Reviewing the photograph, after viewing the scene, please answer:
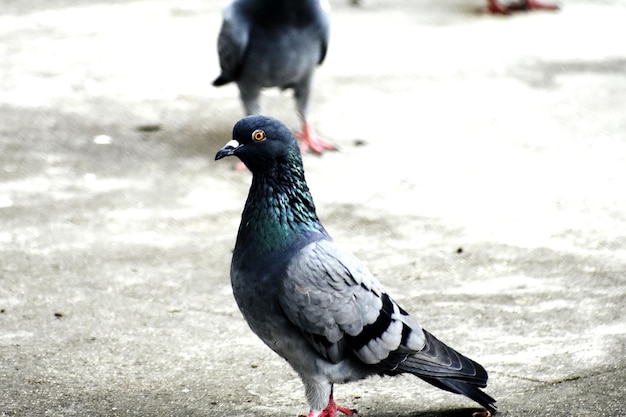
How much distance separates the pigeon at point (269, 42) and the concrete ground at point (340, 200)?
0.54 meters

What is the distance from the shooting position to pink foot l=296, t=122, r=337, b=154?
7.08 m

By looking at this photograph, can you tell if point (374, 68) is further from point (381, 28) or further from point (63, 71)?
point (63, 71)

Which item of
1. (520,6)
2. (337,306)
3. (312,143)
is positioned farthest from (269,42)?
(520,6)

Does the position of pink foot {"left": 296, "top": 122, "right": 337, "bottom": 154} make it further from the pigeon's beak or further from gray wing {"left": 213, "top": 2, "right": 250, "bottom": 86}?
the pigeon's beak

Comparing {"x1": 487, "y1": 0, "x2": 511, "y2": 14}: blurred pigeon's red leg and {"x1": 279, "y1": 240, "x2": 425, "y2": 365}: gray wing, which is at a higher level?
{"x1": 279, "y1": 240, "x2": 425, "y2": 365}: gray wing

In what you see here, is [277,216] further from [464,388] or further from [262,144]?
[464,388]

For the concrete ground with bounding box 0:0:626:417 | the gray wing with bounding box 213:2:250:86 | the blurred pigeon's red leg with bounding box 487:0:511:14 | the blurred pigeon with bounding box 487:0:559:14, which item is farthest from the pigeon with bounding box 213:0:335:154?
the blurred pigeon with bounding box 487:0:559:14

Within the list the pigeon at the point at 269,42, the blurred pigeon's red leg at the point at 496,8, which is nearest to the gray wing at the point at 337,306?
the pigeon at the point at 269,42

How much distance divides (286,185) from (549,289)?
1.95 m

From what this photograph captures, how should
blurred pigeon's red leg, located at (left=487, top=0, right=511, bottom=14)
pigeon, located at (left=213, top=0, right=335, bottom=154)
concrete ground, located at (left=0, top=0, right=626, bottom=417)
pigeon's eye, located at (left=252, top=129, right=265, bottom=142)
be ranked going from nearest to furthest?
pigeon's eye, located at (left=252, top=129, right=265, bottom=142) < concrete ground, located at (left=0, top=0, right=626, bottom=417) < pigeon, located at (left=213, top=0, right=335, bottom=154) < blurred pigeon's red leg, located at (left=487, top=0, right=511, bottom=14)

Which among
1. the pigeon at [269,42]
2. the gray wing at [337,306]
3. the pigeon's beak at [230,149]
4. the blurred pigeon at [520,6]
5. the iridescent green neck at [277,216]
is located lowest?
the blurred pigeon at [520,6]

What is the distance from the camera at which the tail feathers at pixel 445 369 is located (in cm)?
363

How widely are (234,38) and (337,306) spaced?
3.68 metres

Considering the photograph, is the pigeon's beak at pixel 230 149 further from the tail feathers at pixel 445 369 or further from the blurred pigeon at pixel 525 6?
the blurred pigeon at pixel 525 6
